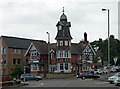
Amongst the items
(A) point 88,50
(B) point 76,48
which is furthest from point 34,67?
(A) point 88,50

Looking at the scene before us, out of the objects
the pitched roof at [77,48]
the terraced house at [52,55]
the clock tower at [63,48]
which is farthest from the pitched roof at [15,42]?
the pitched roof at [77,48]

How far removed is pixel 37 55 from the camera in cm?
6462

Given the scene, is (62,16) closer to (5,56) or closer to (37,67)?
(37,67)

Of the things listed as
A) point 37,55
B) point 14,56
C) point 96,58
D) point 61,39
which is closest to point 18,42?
point 14,56

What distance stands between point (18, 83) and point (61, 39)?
28.8 m

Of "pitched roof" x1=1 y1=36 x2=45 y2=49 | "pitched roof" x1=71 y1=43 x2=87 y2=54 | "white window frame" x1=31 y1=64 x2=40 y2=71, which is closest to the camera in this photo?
"white window frame" x1=31 y1=64 x2=40 y2=71

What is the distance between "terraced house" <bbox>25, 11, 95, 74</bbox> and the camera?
6197cm

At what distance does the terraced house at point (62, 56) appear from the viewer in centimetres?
6197

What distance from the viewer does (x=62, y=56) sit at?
6200 centimetres

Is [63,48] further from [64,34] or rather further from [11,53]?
[11,53]

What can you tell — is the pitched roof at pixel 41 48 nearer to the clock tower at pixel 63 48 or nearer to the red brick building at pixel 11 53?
the clock tower at pixel 63 48

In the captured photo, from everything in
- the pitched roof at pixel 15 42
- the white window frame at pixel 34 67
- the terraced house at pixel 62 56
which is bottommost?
the white window frame at pixel 34 67

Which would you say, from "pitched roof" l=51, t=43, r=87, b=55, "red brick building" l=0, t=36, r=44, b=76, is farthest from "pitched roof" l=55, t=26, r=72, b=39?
"red brick building" l=0, t=36, r=44, b=76

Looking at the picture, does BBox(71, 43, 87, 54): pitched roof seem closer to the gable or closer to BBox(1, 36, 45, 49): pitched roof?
the gable
